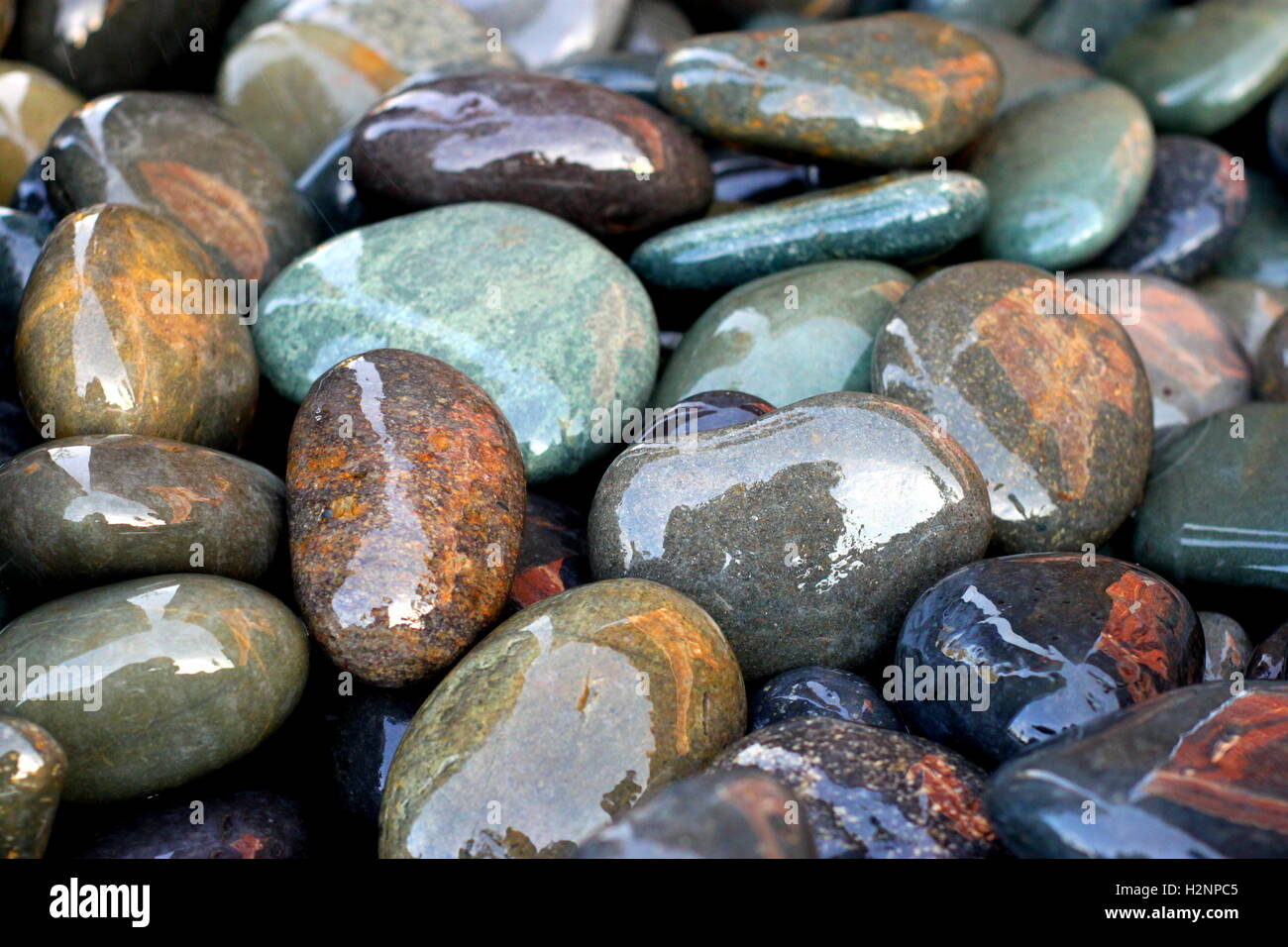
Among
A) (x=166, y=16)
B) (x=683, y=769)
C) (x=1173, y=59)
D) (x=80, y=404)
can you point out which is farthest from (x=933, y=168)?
(x=166, y=16)

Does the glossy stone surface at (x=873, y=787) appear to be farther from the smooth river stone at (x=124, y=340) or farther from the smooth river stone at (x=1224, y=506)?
the smooth river stone at (x=124, y=340)

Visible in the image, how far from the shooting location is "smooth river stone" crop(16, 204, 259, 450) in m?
3.01

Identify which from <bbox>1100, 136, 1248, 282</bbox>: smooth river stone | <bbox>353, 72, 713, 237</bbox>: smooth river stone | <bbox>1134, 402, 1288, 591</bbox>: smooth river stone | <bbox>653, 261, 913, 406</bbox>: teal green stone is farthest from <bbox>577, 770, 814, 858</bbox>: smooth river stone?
<bbox>1100, 136, 1248, 282</bbox>: smooth river stone

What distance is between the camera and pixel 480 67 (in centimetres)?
467

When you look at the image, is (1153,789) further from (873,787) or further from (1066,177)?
(1066,177)

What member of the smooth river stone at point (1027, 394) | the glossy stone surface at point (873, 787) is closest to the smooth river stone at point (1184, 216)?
the smooth river stone at point (1027, 394)

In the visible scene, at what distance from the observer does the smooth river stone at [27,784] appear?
2129 millimetres

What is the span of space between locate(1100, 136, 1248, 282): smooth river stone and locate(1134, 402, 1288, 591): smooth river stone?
1280 millimetres

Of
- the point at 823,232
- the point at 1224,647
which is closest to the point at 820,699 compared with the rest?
the point at 1224,647

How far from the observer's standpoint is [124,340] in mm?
3051

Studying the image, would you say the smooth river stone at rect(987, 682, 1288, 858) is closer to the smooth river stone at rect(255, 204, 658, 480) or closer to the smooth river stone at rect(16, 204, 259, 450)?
the smooth river stone at rect(255, 204, 658, 480)

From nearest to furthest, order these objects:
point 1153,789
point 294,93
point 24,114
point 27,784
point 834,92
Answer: point 1153,789
point 27,784
point 834,92
point 24,114
point 294,93

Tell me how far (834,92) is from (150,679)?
3035 millimetres
